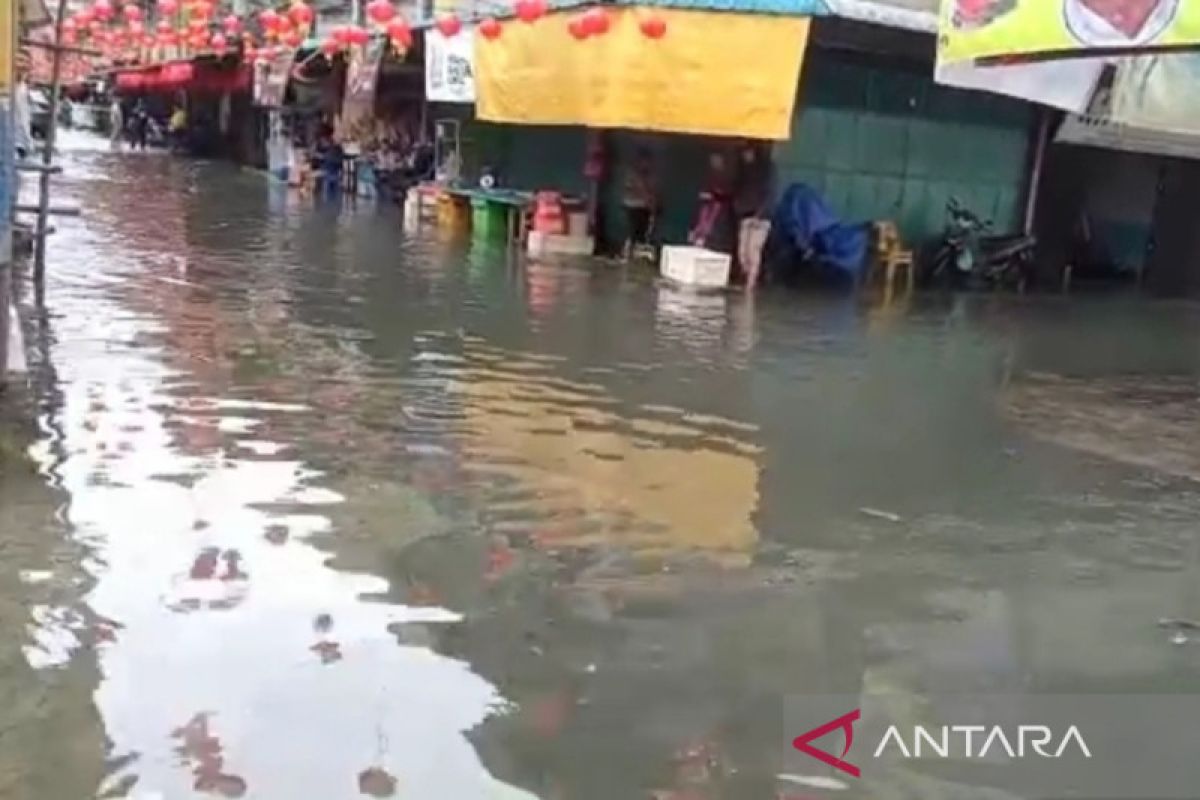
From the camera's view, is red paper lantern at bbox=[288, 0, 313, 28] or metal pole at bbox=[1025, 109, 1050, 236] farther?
red paper lantern at bbox=[288, 0, 313, 28]

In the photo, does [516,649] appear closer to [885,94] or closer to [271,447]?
[271,447]

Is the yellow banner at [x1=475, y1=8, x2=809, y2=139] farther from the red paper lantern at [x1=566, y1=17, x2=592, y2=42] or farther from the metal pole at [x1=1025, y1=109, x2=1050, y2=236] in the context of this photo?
the metal pole at [x1=1025, y1=109, x2=1050, y2=236]

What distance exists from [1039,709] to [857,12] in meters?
12.2

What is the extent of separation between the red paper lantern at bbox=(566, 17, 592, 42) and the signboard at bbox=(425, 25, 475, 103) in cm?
350

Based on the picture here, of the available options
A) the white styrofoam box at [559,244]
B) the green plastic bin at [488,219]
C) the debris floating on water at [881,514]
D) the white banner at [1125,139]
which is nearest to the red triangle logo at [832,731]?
the debris floating on water at [881,514]

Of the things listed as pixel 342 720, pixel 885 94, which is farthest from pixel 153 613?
pixel 885 94

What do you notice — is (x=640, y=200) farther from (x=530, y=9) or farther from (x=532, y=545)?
(x=532, y=545)

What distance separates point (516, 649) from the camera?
5062 mm

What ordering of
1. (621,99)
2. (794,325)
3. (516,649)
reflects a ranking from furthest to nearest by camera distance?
(621,99) < (794,325) < (516,649)

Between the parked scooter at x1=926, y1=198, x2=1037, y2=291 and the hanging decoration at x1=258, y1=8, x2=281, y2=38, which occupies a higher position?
the hanging decoration at x1=258, y1=8, x2=281, y2=38

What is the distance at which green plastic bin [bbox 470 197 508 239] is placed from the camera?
70.4ft

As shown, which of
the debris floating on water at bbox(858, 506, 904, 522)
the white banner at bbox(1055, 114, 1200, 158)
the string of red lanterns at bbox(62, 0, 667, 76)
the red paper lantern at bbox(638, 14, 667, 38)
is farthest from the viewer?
the white banner at bbox(1055, 114, 1200, 158)

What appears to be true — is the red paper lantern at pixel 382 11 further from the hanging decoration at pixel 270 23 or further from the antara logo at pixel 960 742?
the antara logo at pixel 960 742

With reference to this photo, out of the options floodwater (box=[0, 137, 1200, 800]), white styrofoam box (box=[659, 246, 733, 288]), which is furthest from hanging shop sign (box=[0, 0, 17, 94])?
white styrofoam box (box=[659, 246, 733, 288])
